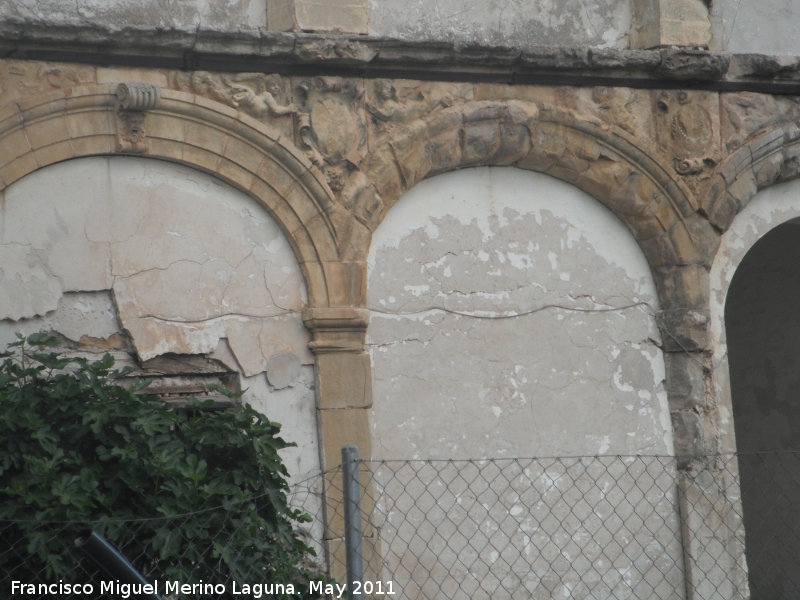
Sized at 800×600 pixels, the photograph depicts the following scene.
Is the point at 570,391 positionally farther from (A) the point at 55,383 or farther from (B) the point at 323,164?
(A) the point at 55,383

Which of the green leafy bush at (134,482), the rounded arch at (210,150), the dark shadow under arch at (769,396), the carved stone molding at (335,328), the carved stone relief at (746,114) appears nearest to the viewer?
the green leafy bush at (134,482)

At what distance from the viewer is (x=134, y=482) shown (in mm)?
4434

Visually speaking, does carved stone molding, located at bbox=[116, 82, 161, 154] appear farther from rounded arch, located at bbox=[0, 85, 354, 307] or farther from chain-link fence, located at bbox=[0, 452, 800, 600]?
chain-link fence, located at bbox=[0, 452, 800, 600]

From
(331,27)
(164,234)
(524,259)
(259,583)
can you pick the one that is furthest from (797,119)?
(259,583)

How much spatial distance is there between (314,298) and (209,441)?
3.99ft

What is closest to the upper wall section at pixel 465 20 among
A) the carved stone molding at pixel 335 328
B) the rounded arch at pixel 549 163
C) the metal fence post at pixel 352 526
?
the rounded arch at pixel 549 163

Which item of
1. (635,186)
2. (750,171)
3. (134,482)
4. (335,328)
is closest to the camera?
(134,482)

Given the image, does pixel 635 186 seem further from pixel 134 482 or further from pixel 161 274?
pixel 134 482

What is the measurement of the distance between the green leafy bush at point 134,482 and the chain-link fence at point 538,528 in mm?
729

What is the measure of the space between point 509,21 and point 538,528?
110 inches

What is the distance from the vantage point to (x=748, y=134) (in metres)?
6.61

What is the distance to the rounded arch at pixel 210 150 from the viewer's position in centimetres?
530

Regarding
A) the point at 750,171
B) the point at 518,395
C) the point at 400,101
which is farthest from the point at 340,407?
the point at 750,171

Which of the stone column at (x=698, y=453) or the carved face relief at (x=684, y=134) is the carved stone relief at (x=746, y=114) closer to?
the carved face relief at (x=684, y=134)
